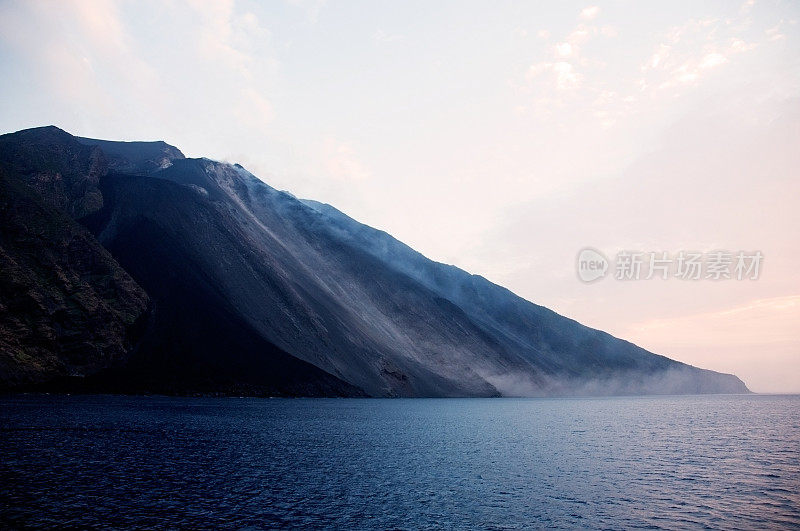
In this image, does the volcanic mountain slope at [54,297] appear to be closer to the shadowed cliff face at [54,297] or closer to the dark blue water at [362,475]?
the shadowed cliff face at [54,297]

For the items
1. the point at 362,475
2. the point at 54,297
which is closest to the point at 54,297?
the point at 54,297

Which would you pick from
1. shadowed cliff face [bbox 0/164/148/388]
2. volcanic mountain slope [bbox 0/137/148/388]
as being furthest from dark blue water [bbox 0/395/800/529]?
shadowed cliff face [bbox 0/164/148/388]

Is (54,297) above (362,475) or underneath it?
above

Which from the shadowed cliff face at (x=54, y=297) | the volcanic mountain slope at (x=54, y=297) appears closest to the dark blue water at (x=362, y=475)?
the volcanic mountain slope at (x=54, y=297)

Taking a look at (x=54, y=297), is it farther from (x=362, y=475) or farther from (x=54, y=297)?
(x=362, y=475)

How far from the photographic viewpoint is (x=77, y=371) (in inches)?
4857

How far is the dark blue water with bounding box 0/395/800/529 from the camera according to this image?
33.0m

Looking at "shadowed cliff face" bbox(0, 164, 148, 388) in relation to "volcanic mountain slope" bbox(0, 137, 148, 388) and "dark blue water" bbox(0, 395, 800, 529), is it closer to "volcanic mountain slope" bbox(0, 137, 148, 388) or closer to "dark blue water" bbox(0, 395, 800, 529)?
"volcanic mountain slope" bbox(0, 137, 148, 388)

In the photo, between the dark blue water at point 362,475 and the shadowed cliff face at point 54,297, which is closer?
the dark blue water at point 362,475

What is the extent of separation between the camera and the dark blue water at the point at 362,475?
3297 centimetres

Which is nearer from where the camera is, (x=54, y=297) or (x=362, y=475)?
(x=362, y=475)

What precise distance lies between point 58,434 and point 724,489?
66156 mm

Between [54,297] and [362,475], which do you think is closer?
[362,475]

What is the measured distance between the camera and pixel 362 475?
46656 millimetres
